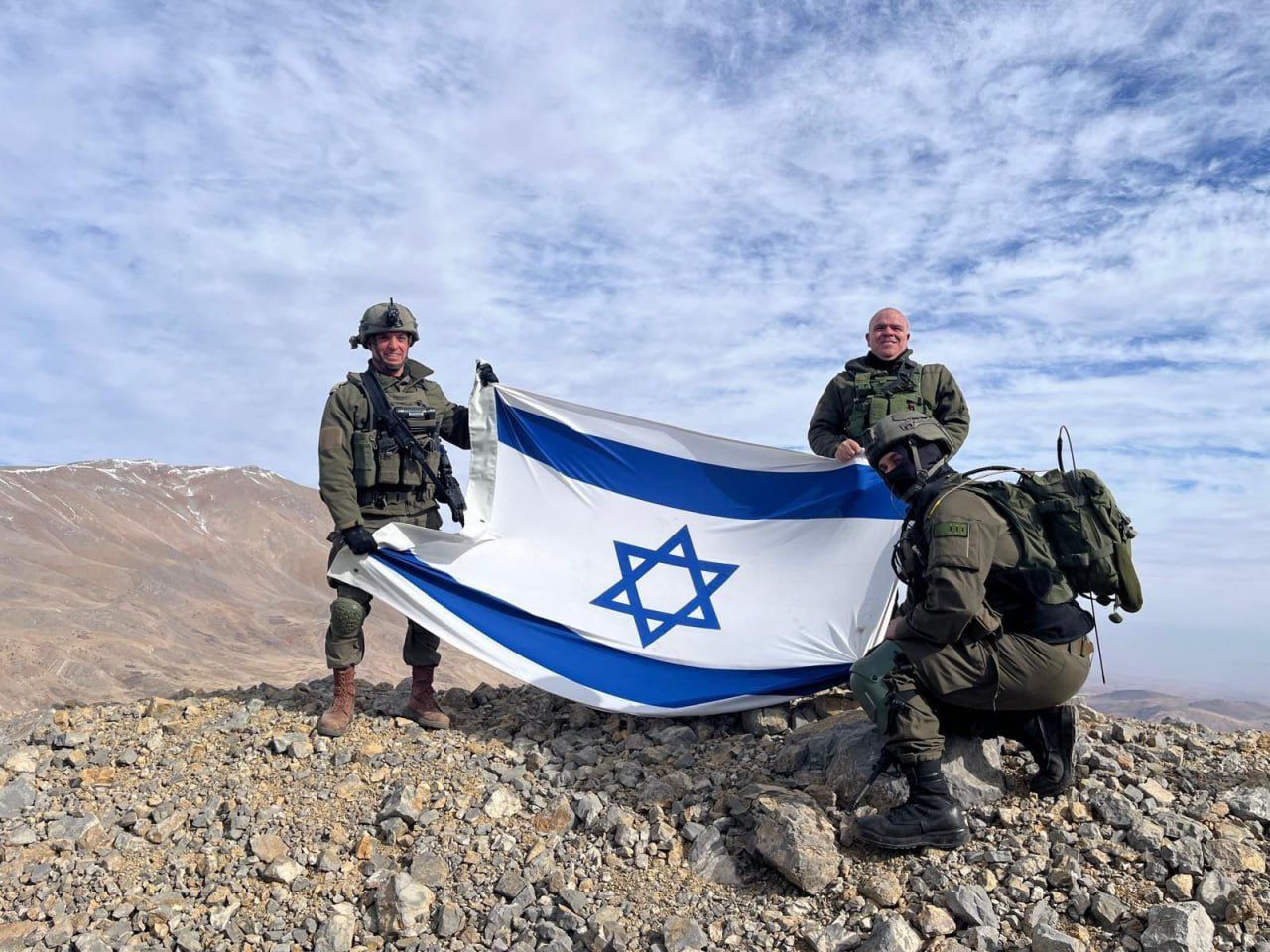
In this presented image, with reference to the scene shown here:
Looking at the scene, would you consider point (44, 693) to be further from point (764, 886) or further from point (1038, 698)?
point (1038, 698)

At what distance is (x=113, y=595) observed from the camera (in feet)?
87.4

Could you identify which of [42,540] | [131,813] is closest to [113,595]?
[42,540]

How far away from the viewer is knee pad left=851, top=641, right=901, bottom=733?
4.39 meters

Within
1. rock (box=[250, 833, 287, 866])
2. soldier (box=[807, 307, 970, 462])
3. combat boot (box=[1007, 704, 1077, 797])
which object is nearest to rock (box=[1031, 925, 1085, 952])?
combat boot (box=[1007, 704, 1077, 797])

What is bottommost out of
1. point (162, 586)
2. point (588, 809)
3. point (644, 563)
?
point (162, 586)

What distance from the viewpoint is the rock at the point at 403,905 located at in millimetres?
4355

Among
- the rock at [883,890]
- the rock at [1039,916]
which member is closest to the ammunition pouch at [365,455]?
the rock at [883,890]

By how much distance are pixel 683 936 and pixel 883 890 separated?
966 mm

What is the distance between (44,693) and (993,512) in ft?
67.0

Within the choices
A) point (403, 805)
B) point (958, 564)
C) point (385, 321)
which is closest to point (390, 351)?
point (385, 321)

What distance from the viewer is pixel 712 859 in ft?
14.9

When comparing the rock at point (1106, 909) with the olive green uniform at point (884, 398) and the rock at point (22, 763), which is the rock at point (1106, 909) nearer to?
the olive green uniform at point (884, 398)

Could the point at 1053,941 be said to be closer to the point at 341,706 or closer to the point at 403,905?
the point at 403,905

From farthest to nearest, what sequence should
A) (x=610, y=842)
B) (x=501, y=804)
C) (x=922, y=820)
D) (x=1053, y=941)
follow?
1. (x=501, y=804)
2. (x=610, y=842)
3. (x=922, y=820)
4. (x=1053, y=941)
